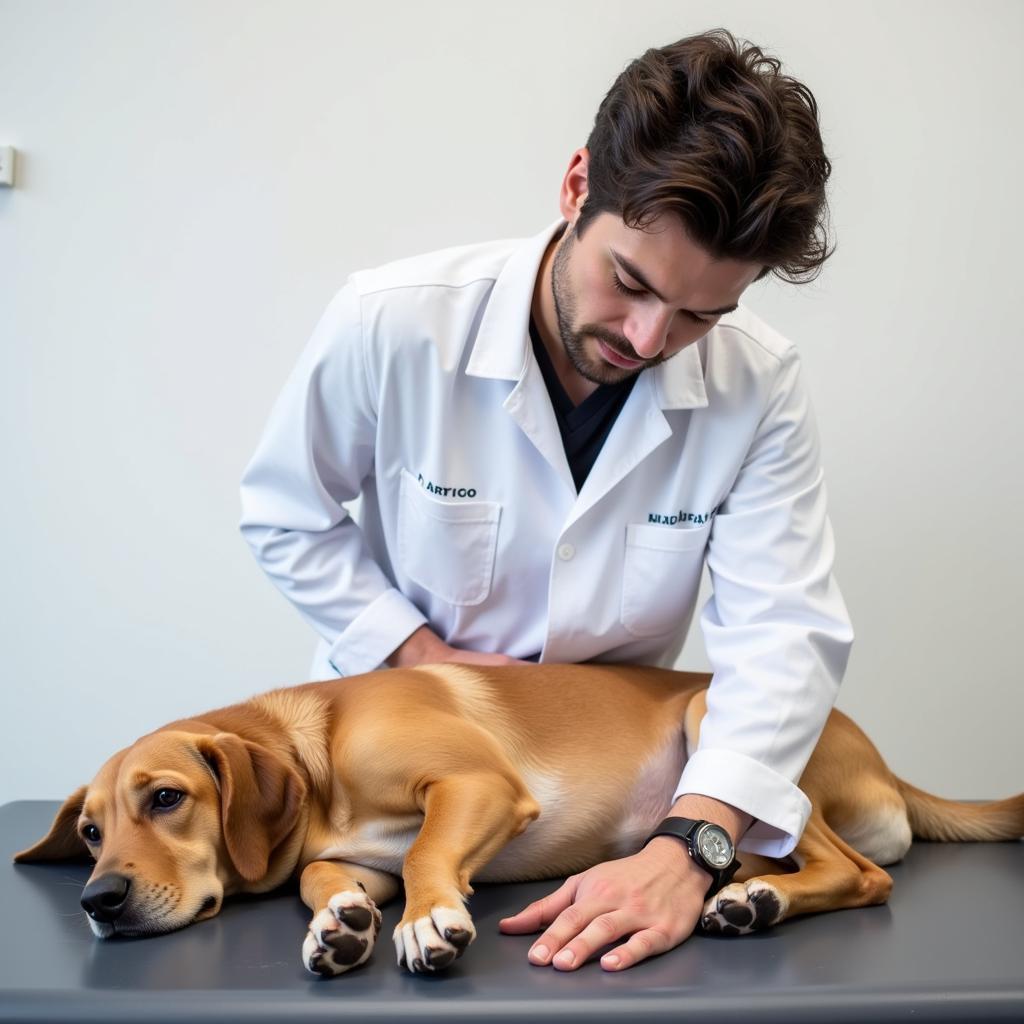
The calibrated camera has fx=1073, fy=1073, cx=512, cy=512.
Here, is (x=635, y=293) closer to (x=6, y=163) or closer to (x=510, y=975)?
(x=510, y=975)

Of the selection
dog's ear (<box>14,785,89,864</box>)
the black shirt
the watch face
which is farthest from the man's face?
A: dog's ear (<box>14,785,89,864</box>)

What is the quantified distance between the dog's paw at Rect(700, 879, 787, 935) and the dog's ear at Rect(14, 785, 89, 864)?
0.89 m

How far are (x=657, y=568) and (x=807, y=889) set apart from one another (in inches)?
23.0

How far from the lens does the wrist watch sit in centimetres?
137

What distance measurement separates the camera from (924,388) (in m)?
2.67

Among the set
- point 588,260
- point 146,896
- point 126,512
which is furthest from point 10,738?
point 588,260

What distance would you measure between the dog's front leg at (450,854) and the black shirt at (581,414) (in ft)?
1.90

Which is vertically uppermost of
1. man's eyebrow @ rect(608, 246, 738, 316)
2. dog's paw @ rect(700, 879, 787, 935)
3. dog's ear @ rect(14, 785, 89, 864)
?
man's eyebrow @ rect(608, 246, 738, 316)

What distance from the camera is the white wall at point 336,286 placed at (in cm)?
262

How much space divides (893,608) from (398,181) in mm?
1643

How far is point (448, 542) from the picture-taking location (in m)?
1.83

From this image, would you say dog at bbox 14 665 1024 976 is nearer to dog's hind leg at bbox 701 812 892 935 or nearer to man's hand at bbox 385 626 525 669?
dog's hind leg at bbox 701 812 892 935

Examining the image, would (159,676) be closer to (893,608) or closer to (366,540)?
(366,540)

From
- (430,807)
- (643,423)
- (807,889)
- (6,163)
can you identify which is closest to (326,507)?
(643,423)
